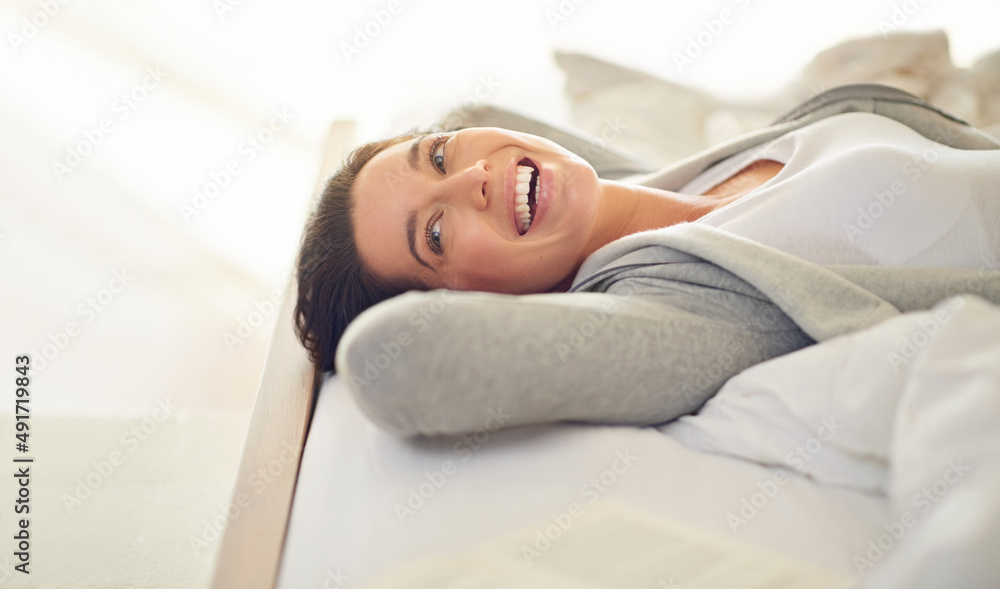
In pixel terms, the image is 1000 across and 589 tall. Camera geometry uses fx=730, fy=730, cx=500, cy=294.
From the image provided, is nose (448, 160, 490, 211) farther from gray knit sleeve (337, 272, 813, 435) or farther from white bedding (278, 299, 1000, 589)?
white bedding (278, 299, 1000, 589)

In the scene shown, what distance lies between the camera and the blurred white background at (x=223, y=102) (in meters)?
1.92

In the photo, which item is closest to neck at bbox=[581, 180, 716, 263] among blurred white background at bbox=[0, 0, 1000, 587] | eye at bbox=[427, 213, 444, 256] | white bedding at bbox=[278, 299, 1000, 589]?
eye at bbox=[427, 213, 444, 256]

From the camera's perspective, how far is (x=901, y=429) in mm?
646

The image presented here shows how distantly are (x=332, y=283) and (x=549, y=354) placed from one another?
518mm

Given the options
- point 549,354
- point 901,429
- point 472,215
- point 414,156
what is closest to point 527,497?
point 549,354

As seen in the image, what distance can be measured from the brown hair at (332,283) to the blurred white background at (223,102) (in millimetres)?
667

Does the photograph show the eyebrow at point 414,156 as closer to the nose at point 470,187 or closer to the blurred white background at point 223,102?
the nose at point 470,187

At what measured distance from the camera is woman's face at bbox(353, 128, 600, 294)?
42.6 inches

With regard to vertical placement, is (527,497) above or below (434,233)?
below

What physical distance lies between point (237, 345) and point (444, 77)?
3.77 feet

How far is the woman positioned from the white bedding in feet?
0.17

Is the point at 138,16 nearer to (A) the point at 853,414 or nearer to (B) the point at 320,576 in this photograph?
(B) the point at 320,576

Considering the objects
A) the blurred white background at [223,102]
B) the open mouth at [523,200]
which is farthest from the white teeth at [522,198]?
the blurred white background at [223,102]

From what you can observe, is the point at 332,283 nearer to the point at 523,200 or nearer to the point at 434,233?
the point at 434,233
